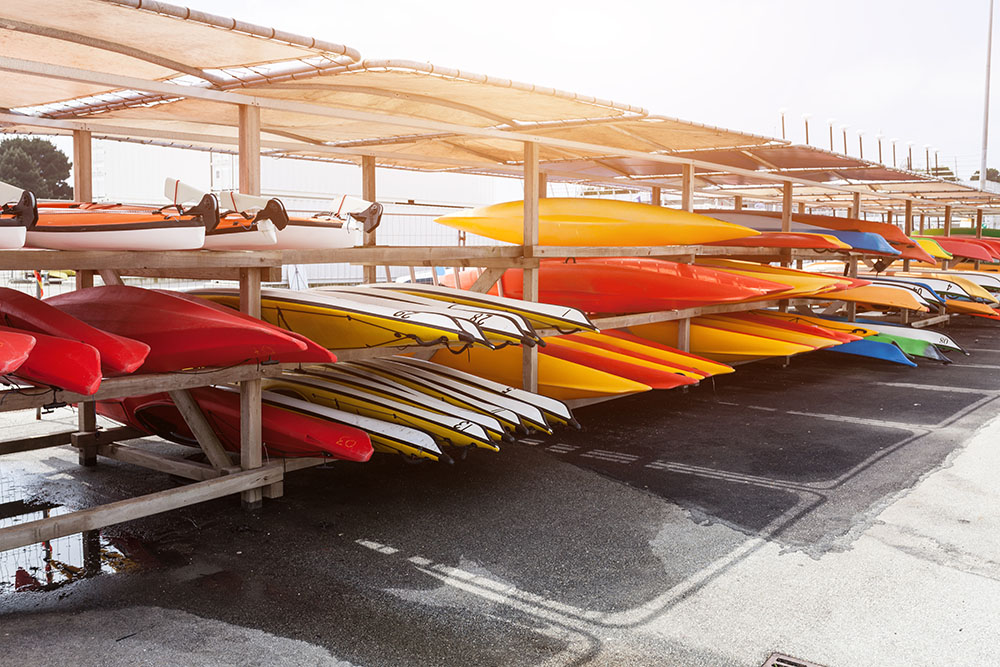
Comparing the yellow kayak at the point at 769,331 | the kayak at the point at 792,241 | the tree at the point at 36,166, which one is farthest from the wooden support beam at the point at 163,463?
the tree at the point at 36,166

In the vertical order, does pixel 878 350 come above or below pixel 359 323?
below

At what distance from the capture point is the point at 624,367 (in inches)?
236

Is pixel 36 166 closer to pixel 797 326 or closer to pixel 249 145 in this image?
pixel 797 326

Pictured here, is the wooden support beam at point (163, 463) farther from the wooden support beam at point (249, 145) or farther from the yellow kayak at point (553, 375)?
the yellow kayak at point (553, 375)

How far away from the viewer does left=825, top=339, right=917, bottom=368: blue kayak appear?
27.7ft

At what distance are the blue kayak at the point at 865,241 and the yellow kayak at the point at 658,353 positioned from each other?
4091 mm

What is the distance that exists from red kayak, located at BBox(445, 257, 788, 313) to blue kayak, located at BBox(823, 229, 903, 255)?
9.67ft

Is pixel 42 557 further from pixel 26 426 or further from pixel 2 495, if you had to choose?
pixel 26 426

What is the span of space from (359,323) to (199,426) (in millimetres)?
963

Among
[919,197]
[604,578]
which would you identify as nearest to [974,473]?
[604,578]

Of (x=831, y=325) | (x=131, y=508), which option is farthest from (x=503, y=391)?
(x=831, y=325)

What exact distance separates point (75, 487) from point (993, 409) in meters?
6.57

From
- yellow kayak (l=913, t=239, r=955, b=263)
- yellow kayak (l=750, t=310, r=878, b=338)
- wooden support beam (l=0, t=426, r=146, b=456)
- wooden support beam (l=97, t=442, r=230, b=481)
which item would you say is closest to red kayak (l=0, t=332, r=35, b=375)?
wooden support beam (l=97, t=442, r=230, b=481)

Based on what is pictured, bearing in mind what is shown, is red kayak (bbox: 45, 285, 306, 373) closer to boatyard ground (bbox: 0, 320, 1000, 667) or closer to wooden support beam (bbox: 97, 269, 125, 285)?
boatyard ground (bbox: 0, 320, 1000, 667)
